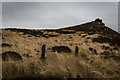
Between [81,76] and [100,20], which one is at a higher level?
[100,20]

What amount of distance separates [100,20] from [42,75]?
3988 centimetres

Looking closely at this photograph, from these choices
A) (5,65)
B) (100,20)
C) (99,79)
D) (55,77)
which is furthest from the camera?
(100,20)

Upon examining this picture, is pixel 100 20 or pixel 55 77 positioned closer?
pixel 55 77

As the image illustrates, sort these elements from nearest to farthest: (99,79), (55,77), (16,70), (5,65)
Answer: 1. (99,79)
2. (55,77)
3. (16,70)
4. (5,65)

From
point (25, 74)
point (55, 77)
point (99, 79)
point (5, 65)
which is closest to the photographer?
point (99, 79)

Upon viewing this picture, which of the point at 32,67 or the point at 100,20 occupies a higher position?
the point at 100,20

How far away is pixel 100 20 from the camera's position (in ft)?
122

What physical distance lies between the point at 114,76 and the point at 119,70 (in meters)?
0.57

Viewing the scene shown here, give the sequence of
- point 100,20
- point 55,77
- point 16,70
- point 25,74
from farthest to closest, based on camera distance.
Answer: point 100,20, point 16,70, point 25,74, point 55,77

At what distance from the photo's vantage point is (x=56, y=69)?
2.74 meters

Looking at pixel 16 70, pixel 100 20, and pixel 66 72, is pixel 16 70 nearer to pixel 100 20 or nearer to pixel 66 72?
pixel 66 72

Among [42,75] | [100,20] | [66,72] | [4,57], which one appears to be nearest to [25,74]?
[42,75]

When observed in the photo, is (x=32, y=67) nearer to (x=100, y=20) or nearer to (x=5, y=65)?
(x=5, y=65)

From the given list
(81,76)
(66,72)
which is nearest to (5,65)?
(66,72)
